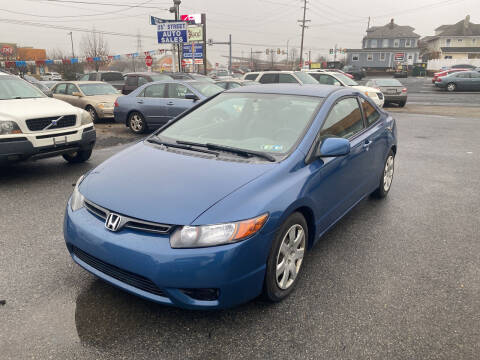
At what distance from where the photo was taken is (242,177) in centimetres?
270

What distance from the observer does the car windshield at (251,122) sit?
3.29 m

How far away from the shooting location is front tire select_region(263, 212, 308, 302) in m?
2.60

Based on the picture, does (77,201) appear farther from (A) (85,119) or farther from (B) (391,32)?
(B) (391,32)

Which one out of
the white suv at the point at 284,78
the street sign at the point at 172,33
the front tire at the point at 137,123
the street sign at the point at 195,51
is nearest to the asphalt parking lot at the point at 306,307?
the front tire at the point at 137,123

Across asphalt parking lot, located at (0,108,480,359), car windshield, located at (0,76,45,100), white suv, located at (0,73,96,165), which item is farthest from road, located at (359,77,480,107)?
car windshield, located at (0,76,45,100)

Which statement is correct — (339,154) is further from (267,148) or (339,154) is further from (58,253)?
(58,253)

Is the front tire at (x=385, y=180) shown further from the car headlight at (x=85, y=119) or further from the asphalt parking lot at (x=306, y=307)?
the car headlight at (x=85, y=119)

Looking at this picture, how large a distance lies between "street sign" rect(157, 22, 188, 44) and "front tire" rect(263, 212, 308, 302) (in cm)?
1942

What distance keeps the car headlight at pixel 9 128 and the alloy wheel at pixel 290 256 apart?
450 cm

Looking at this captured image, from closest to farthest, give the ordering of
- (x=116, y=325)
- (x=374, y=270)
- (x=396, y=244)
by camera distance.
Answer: (x=116, y=325), (x=374, y=270), (x=396, y=244)

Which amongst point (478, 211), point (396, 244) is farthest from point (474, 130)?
point (396, 244)

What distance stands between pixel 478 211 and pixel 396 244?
1.74m

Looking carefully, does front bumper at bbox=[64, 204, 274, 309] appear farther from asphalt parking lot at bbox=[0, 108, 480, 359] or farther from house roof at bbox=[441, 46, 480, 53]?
house roof at bbox=[441, 46, 480, 53]

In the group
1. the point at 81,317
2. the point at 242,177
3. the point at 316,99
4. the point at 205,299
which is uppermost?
the point at 316,99
